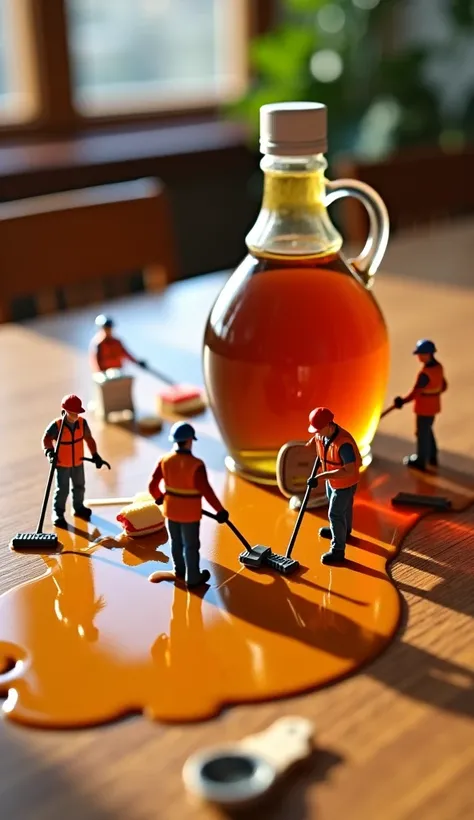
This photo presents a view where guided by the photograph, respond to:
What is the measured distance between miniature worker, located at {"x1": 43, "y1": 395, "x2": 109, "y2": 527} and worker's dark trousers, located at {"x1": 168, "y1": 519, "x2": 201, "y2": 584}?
11 centimetres

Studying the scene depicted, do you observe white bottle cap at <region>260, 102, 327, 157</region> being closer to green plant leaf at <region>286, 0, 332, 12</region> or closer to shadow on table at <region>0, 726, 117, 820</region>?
shadow on table at <region>0, 726, 117, 820</region>

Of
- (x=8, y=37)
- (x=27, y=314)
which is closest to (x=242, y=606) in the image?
(x=27, y=314)

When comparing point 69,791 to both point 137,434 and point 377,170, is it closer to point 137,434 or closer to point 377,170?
point 137,434

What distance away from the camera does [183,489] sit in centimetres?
60

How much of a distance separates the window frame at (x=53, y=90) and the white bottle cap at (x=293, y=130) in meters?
1.83

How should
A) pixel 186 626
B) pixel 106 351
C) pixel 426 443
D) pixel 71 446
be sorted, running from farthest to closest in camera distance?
1. pixel 106 351
2. pixel 426 443
3. pixel 71 446
4. pixel 186 626

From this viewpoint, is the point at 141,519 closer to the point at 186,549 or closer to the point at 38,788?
the point at 186,549

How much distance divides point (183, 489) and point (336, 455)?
0.35 ft

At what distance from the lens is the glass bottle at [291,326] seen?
0.73m

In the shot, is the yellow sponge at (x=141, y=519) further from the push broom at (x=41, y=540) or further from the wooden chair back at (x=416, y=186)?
the wooden chair back at (x=416, y=186)

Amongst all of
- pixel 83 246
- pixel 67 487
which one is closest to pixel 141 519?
pixel 67 487

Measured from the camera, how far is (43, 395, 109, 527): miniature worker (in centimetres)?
68

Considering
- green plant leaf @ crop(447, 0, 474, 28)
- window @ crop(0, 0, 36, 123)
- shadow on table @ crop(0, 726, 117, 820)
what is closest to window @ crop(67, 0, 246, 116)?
window @ crop(0, 0, 36, 123)

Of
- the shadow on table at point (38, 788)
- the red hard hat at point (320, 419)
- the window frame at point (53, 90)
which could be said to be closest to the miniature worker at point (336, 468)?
the red hard hat at point (320, 419)
